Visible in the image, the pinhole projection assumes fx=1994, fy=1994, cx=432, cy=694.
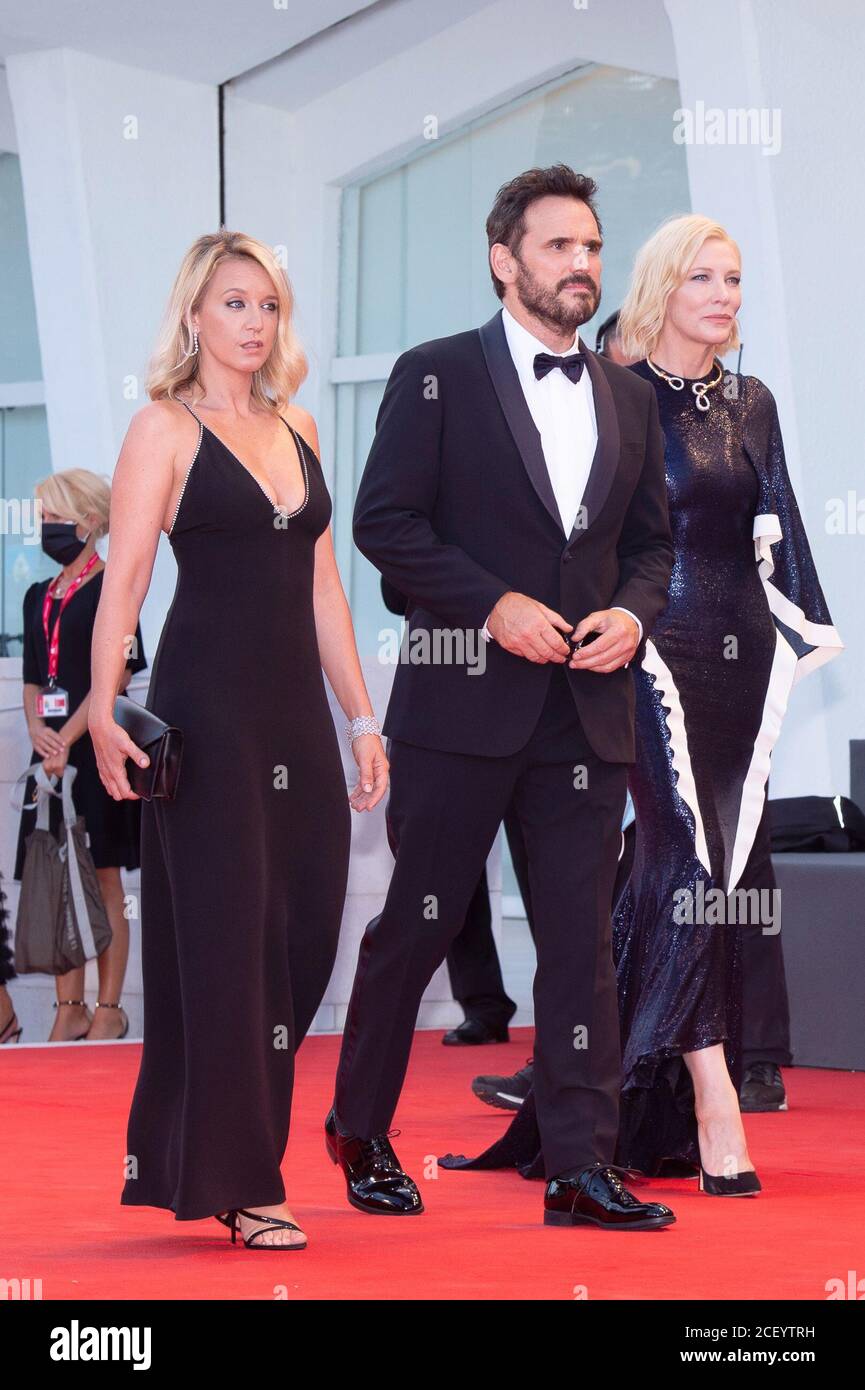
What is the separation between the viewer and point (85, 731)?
675 cm

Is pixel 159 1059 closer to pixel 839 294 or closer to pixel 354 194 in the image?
pixel 839 294

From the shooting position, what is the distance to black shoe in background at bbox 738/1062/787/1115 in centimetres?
484

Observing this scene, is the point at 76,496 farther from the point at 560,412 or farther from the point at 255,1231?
the point at 255,1231

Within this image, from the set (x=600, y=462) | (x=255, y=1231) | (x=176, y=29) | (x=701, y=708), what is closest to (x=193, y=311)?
(x=600, y=462)

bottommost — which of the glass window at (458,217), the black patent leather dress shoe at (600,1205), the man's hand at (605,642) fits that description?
the black patent leather dress shoe at (600,1205)

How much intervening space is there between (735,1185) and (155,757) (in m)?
1.34

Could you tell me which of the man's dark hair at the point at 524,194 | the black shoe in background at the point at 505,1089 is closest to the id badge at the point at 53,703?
the black shoe in background at the point at 505,1089

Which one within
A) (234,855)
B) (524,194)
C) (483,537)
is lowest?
(234,855)

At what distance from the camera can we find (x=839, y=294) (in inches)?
282

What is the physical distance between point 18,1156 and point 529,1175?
1.12 metres

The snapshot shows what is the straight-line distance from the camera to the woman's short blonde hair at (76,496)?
672cm

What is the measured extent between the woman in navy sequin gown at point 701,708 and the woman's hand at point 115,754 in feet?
3.51

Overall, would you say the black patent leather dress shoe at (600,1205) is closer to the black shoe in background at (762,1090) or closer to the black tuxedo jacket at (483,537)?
the black tuxedo jacket at (483,537)
